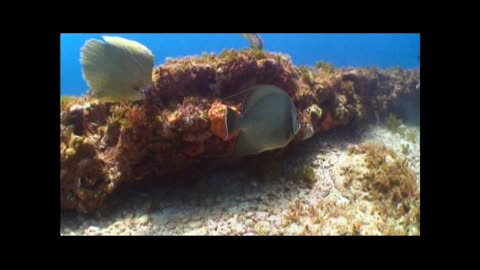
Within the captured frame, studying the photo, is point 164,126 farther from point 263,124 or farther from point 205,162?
point 263,124

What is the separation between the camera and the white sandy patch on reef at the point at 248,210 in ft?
13.3

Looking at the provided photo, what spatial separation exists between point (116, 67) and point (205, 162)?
2096 mm

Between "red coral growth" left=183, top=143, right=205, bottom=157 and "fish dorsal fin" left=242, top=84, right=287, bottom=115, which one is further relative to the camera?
"red coral growth" left=183, top=143, right=205, bottom=157

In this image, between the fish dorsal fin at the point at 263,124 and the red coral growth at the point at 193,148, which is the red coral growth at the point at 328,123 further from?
the fish dorsal fin at the point at 263,124

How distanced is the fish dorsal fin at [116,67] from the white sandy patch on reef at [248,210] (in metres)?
1.70

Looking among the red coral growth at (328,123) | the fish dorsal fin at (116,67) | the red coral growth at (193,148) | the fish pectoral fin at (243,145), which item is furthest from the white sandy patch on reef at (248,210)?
the fish dorsal fin at (116,67)

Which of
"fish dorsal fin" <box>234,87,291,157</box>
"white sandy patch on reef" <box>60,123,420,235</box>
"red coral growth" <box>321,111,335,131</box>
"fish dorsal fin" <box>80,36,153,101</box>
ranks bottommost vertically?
"white sandy patch on reef" <box>60,123,420,235</box>

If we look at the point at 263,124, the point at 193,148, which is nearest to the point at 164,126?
the point at 193,148

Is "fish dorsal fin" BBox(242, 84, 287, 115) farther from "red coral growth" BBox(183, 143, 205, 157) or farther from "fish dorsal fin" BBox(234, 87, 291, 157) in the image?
"red coral growth" BBox(183, 143, 205, 157)

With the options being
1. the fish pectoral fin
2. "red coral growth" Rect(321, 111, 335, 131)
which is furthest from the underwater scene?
"red coral growth" Rect(321, 111, 335, 131)

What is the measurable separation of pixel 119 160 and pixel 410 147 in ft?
21.6

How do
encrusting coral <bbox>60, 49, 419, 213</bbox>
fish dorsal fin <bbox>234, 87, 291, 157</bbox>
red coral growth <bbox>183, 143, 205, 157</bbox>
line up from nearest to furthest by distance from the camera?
fish dorsal fin <bbox>234, 87, 291, 157</bbox>
encrusting coral <bbox>60, 49, 419, 213</bbox>
red coral growth <bbox>183, 143, 205, 157</bbox>

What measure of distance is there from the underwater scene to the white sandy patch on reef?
17mm

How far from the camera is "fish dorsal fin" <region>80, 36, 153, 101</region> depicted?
14.9 ft
